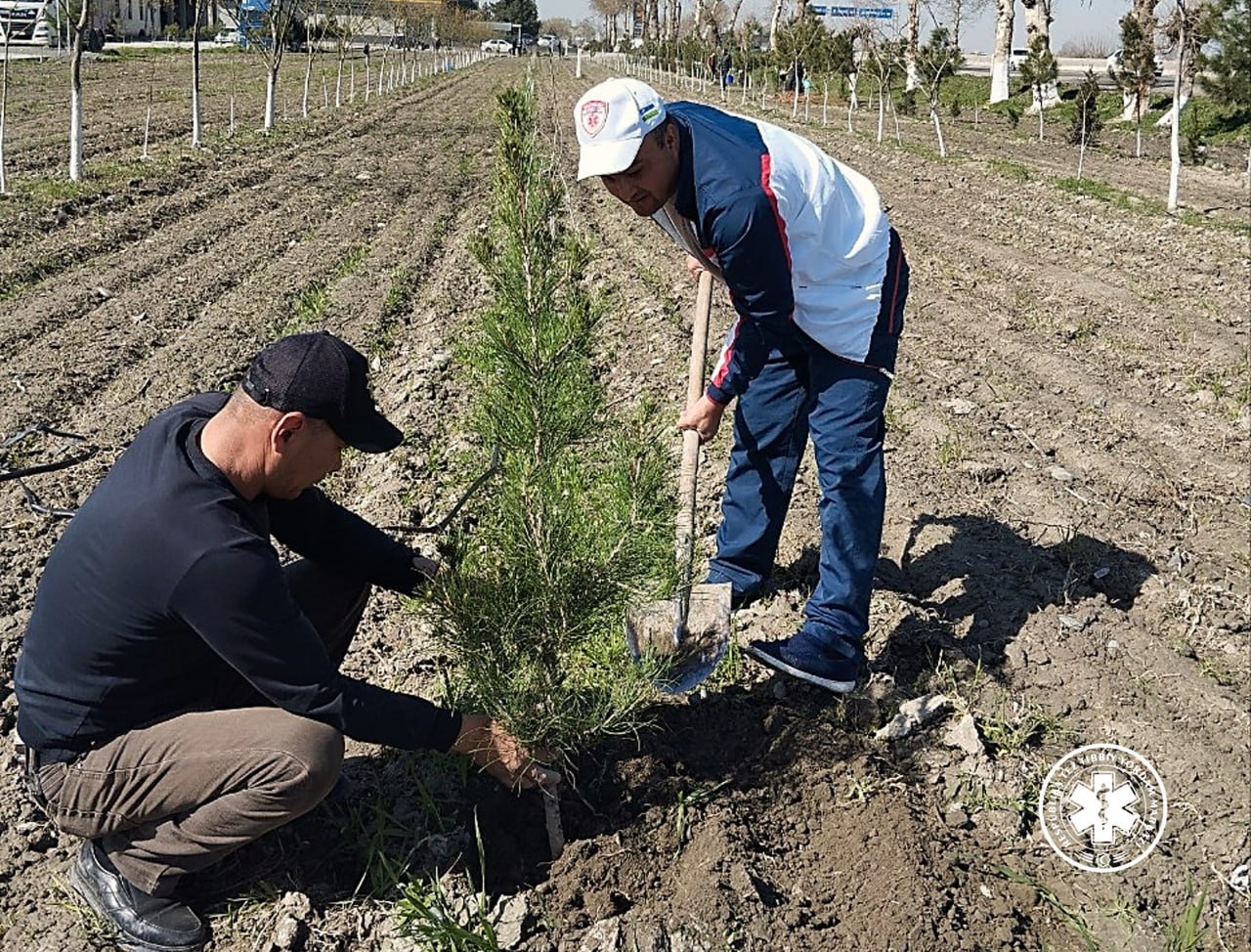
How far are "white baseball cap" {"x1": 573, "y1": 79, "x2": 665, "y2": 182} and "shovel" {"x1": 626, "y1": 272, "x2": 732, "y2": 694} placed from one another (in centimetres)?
74

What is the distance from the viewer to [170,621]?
2412mm

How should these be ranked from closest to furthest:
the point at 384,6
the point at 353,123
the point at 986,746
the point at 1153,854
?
the point at 1153,854 → the point at 986,746 → the point at 353,123 → the point at 384,6

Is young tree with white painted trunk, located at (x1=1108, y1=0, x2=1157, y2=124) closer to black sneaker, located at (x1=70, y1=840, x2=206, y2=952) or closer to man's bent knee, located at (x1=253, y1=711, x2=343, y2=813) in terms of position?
man's bent knee, located at (x1=253, y1=711, x2=343, y2=813)

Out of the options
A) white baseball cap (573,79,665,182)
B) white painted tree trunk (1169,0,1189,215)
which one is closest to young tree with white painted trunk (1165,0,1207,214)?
white painted tree trunk (1169,0,1189,215)

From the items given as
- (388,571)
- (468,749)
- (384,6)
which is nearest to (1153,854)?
(468,749)

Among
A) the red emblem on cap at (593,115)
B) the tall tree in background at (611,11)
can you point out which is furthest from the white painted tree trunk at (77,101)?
the tall tree in background at (611,11)

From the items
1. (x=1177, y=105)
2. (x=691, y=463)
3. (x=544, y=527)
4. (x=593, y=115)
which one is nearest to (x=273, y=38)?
(x=1177, y=105)

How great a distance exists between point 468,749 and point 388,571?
531mm

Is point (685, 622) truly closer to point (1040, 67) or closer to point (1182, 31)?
point (1182, 31)

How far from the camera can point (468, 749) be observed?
2.69m

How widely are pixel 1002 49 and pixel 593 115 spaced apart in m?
31.9

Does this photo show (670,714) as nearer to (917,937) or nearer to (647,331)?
(917,937)

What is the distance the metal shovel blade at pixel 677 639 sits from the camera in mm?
3344

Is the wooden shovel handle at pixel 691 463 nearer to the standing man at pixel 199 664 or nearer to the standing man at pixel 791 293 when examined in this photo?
the standing man at pixel 791 293
